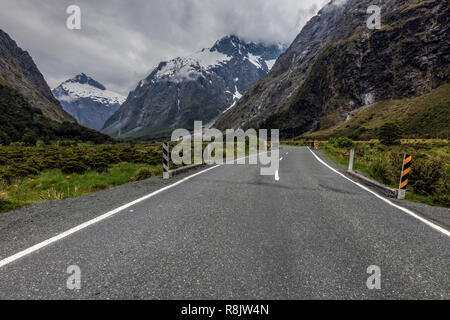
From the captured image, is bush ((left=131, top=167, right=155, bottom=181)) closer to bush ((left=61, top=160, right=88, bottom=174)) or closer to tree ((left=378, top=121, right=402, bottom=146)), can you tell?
bush ((left=61, top=160, right=88, bottom=174))

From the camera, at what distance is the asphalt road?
206 cm

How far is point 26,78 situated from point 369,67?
17651 cm

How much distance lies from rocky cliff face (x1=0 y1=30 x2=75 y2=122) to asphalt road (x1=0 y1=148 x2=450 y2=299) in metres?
116

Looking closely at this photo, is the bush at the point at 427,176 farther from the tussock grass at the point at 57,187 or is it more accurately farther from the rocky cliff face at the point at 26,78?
the rocky cliff face at the point at 26,78

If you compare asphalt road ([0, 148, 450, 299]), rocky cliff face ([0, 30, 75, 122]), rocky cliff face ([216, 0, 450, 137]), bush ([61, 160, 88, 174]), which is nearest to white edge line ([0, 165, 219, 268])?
asphalt road ([0, 148, 450, 299])

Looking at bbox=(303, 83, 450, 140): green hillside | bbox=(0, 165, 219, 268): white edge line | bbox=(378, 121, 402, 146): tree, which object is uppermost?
bbox=(303, 83, 450, 140): green hillside

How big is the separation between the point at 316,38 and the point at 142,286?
658 feet

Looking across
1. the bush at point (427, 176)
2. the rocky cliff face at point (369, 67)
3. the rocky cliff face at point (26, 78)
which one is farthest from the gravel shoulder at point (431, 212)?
the rocky cliff face at point (26, 78)

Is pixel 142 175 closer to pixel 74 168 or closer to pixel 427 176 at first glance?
pixel 74 168

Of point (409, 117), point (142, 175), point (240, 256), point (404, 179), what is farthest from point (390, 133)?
point (240, 256)

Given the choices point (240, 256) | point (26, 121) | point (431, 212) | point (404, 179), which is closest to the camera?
point (240, 256)

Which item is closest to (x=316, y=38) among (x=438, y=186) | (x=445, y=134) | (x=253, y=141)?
(x=445, y=134)

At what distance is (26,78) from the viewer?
114562 millimetres

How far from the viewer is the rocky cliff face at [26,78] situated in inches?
3708
